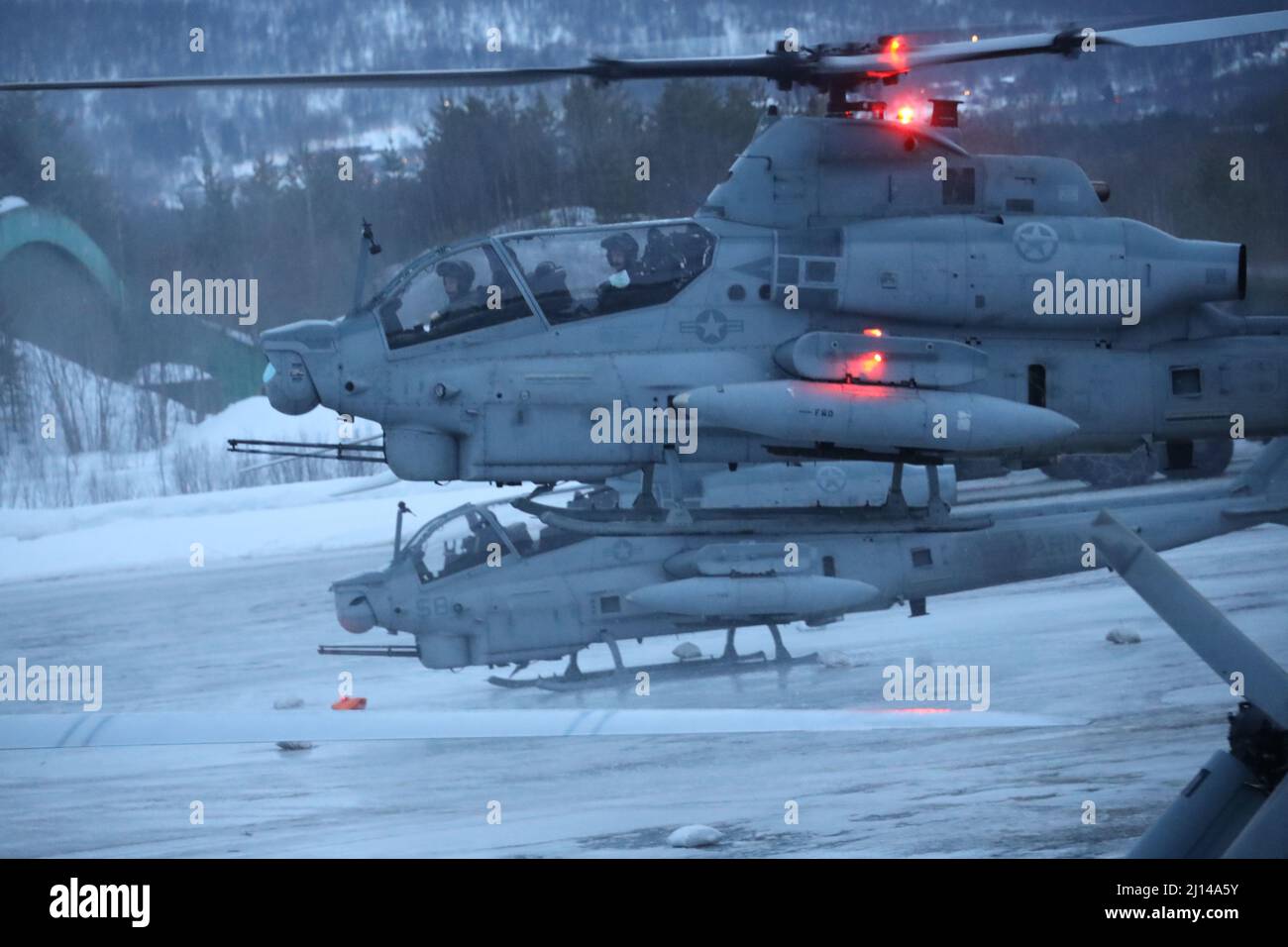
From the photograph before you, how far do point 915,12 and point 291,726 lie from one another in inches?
238

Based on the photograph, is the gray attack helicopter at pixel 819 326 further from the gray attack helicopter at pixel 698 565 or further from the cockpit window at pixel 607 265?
the gray attack helicopter at pixel 698 565

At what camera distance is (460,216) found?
9.31 metres

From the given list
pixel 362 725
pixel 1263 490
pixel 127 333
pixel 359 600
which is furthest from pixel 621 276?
pixel 127 333

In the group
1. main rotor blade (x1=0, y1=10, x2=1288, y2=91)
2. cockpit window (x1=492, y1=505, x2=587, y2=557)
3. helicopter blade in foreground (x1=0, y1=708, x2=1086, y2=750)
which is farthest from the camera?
cockpit window (x1=492, y1=505, x2=587, y2=557)

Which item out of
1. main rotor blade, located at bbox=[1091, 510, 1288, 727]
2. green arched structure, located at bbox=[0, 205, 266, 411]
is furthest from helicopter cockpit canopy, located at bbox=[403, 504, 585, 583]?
main rotor blade, located at bbox=[1091, 510, 1288, 727]

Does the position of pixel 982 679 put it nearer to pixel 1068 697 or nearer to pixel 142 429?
pixel 1068 697

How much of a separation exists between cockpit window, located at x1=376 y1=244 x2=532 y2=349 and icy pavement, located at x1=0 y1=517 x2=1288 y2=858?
2023mm

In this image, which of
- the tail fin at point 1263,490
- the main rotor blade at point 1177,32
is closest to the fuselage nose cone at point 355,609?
the tail fin at point 1263,490

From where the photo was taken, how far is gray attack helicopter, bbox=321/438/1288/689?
773cm

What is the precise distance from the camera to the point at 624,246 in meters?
7.21

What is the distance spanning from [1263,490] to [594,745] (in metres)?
3.98

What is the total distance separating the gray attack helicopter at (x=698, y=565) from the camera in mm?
7727

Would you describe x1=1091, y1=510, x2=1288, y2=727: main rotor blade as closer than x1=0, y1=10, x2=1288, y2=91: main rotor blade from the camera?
Yes

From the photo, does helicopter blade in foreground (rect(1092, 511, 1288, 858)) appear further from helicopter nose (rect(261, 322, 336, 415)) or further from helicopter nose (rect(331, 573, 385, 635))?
helicopter nose (rect(331, 573, 385, 635))
